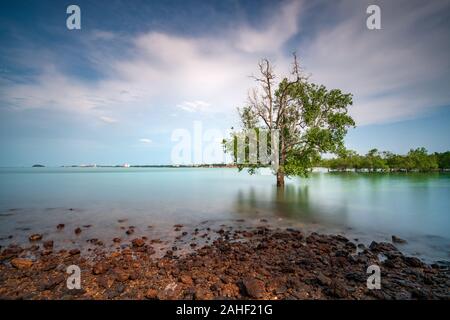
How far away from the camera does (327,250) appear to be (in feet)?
25.2

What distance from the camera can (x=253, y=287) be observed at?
5.09 metres

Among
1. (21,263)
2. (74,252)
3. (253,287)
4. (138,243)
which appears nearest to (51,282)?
(21,263)

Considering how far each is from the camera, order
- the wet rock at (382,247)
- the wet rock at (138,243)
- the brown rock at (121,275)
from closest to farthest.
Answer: the brown rock at (121,275) → the wet rock at (382,247) → the wet rock at (138,243)

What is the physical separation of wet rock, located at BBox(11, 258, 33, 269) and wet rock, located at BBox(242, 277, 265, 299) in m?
6.65

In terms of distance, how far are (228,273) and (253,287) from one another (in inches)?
42.2

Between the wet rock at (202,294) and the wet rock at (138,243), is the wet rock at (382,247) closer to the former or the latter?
the wet rock at (202,294)

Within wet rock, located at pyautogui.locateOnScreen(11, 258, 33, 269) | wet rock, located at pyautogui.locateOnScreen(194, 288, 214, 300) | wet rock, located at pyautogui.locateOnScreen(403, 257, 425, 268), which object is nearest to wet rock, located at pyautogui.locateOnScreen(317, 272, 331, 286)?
wet rock, located at pyautogui.locateOnScreen(194, 288, 214, 300)

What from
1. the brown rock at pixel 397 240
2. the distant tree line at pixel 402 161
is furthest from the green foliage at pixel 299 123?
the distant tree line at pixel 402 161

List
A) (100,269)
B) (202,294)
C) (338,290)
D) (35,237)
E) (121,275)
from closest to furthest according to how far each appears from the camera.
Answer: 1. (338,290)
2. (202,294)
3. (121,275)
4. (100,269)
5. (35,237)

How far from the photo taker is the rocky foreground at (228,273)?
5113 mm

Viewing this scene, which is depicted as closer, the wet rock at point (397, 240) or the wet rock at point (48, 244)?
the wet rock at point (48, 244)

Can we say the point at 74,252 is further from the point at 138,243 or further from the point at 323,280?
the point at 323,280

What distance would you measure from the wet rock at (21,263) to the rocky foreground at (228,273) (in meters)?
0.03
